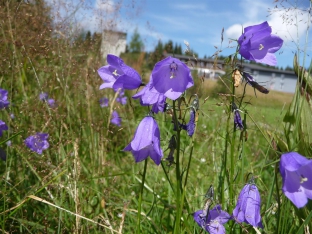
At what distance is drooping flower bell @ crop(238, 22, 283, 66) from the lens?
1236 mm

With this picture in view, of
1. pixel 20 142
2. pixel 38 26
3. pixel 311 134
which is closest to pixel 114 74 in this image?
pixel 311 134

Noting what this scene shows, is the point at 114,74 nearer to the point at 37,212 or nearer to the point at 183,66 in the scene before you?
the point at 183,66

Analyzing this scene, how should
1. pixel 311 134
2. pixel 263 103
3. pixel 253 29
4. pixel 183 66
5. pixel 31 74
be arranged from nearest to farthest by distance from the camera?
pixel 183 66 → pixel 253 29 → pixel 311 134 → pixel 31 74 → pixel 263 103

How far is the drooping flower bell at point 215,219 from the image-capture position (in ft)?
4.40

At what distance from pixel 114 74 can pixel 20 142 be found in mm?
1338

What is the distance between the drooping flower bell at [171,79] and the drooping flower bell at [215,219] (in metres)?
0.48

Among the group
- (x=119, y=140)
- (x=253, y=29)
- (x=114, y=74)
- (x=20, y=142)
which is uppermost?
(x=253, y=29)

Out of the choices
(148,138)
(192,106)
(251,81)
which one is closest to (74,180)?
(148,138)

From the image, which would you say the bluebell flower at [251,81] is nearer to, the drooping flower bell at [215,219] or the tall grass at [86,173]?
the tall grass at [86,173]

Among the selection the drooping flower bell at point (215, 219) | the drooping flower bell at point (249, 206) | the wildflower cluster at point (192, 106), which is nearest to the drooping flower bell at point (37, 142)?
the wildflower cluster at point (192, 106)

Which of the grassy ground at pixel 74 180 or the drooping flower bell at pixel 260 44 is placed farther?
the grassy ground at pixel 74 180

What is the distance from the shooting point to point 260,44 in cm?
129

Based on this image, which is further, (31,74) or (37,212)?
(31,74)

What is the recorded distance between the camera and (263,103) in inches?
165
